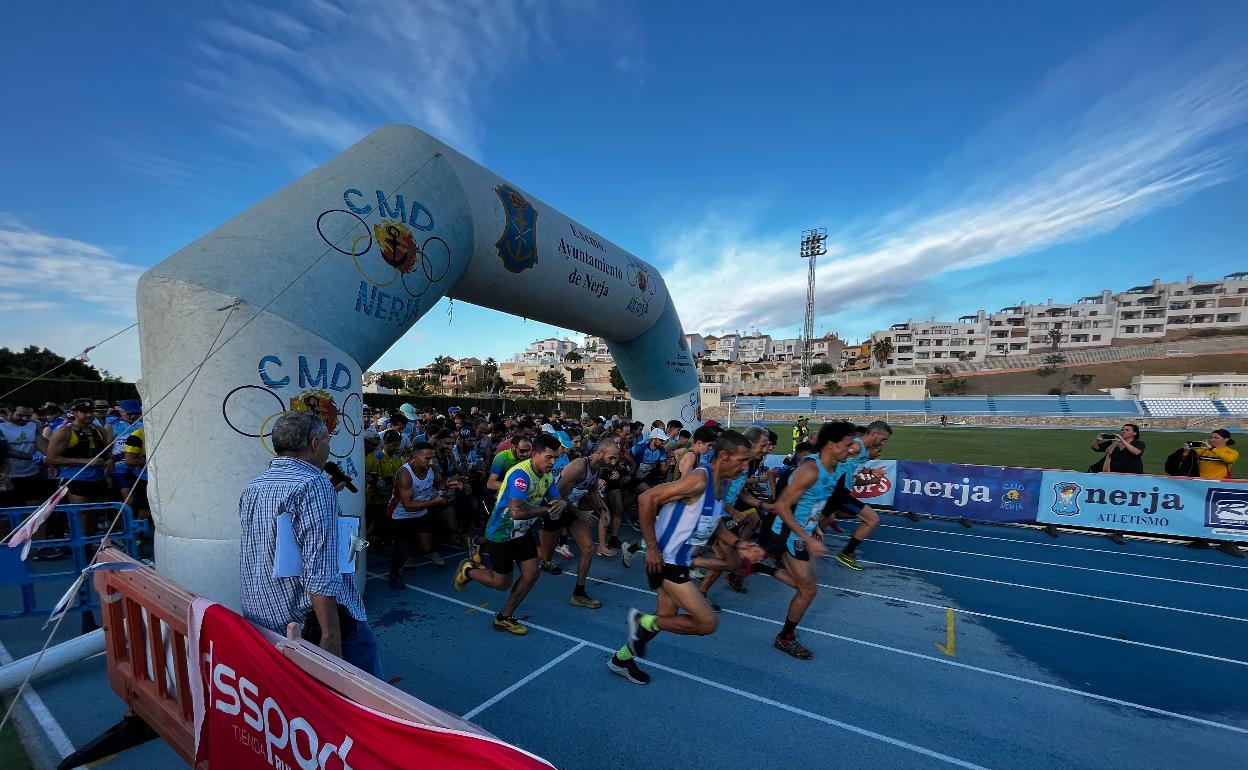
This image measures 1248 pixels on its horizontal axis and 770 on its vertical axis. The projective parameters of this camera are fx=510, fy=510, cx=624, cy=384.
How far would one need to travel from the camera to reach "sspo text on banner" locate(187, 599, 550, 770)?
1.50 meters

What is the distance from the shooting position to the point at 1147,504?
912 centimetres

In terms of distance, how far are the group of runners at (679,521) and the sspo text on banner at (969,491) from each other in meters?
4.19

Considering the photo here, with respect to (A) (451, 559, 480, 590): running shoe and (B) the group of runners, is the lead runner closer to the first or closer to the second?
(B) the group of runners

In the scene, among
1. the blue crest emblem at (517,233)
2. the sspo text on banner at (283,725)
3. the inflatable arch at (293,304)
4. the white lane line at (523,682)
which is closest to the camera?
the sspo text on banner at (283,725)

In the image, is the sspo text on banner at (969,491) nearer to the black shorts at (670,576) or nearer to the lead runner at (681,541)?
the lead runner at (681,541)

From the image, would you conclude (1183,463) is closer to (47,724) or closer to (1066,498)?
(1066,498)

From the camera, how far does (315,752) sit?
1.92m

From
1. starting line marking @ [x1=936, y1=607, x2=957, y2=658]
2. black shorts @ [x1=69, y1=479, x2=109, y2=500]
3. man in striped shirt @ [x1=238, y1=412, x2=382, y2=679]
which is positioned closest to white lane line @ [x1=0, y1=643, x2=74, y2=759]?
man in striped shirt @ [x1=238, y1=412, x2=382, y2=679]

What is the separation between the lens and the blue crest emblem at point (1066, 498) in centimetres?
957

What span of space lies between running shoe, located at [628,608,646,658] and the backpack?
36.4ft

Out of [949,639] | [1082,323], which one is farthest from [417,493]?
[1082,323]

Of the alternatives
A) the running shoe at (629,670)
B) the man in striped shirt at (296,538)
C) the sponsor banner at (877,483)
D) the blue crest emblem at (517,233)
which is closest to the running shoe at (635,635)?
the running shoe at (629,670)

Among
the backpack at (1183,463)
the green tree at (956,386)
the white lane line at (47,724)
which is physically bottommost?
the white lane line at (47,724)

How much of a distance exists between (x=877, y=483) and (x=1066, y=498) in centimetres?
319
